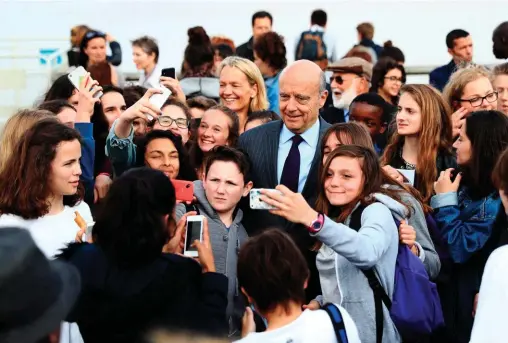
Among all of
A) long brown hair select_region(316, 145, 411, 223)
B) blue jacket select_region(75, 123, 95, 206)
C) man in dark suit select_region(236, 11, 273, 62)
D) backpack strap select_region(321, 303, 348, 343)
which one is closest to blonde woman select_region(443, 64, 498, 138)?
long brown hair select_region(316, 145, 411, 223)

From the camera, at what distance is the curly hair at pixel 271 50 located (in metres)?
10.1

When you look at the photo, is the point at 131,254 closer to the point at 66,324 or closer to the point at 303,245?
the point at 66,324

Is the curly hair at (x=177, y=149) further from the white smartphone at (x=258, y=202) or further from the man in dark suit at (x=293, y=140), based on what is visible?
the white smartphone at (x=258, y=202)

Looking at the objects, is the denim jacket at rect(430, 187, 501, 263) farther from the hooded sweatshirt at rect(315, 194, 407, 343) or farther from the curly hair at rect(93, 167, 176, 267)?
the curly hair at rect(93, 167, 176, 267)

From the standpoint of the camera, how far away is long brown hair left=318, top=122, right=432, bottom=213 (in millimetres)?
5852

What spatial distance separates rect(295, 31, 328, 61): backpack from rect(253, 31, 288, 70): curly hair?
2.16m

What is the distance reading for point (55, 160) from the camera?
17.8ft

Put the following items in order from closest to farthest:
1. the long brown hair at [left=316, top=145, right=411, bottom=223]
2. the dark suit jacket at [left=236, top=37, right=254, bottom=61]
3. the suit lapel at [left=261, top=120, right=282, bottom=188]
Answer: the long brown hair at [left=316, top=145, right=411, bottom=223], the suit lapel at [left=261, top=120, right=282, bottom=188], the dark suit jacket at [left=236, top=37, right=254, bottom=61]

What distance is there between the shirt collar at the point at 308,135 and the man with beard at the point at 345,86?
3.25m

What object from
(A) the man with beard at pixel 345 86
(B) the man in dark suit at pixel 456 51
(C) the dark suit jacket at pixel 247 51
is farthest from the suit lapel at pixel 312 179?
(C) the dark suit jacket at pixel 247 51

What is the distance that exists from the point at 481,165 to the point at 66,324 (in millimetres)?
2446

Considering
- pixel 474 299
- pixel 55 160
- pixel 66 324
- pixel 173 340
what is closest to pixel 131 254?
→ pixel 173 340

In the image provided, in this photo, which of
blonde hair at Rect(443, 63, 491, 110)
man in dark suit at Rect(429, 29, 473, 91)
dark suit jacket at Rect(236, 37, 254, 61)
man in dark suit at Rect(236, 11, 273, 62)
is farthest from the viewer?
man in dark suit at Rect(236, 11, 273, 62)

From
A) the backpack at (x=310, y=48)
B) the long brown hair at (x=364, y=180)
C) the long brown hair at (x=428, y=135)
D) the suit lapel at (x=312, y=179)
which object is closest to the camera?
the long brown hair at (x=364, y=180)
